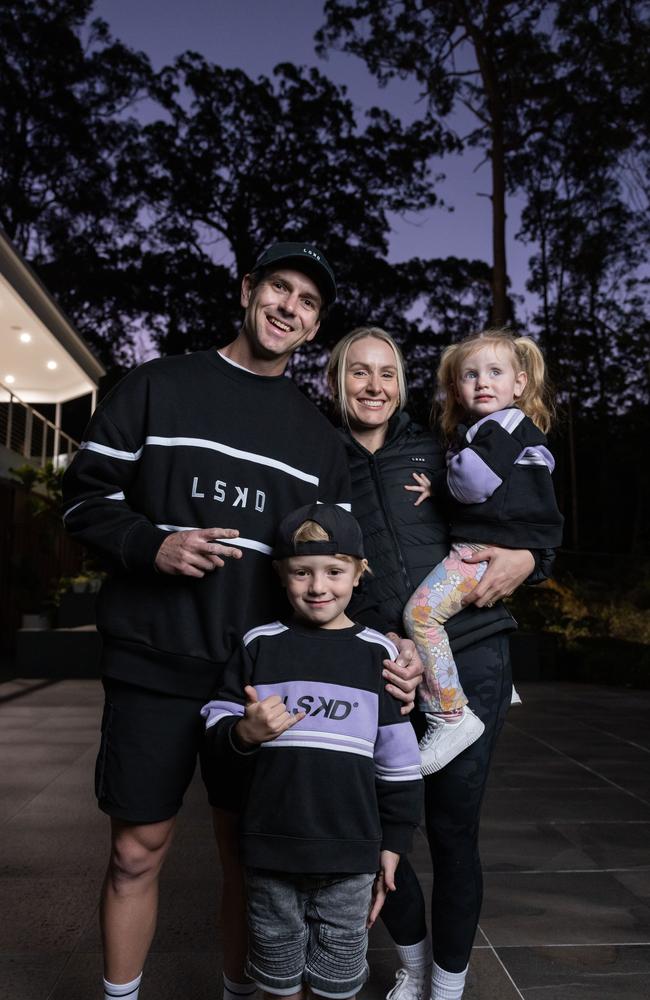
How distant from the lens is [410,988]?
2432mm

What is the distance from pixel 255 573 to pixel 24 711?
20.6 feet

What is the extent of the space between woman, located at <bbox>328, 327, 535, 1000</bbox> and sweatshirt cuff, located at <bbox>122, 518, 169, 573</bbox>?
1.72 ft

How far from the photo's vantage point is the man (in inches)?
79.6

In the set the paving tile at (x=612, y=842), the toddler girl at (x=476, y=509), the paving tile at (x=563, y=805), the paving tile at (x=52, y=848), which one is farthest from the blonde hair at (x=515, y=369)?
the paving tile at (x=563, y=805)

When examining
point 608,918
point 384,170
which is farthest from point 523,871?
point 384,170

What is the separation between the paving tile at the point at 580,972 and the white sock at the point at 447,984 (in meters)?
0.40

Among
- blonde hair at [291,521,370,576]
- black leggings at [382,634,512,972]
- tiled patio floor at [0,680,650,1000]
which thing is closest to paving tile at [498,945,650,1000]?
tiled patio floor at [0,680,650,1000]

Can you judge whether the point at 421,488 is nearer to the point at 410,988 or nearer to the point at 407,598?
the point at 407,598

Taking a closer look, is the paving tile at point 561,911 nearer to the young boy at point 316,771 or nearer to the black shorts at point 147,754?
the young boy at point 316,771

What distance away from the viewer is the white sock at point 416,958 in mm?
2410

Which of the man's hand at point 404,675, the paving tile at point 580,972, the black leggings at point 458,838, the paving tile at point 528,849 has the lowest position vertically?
the paving tile at point 528,849

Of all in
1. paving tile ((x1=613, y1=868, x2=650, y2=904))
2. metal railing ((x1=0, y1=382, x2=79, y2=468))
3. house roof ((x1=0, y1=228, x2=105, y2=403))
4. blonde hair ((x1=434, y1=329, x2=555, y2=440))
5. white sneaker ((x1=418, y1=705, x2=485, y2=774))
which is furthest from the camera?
metal railing ((x1=0, y1=382, x2=79, y2=468))

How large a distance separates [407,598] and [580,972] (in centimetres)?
133

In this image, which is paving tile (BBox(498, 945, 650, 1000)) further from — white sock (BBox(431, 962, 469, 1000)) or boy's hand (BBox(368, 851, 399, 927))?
boy's hand (BBox(368, 851, 399, 927))
